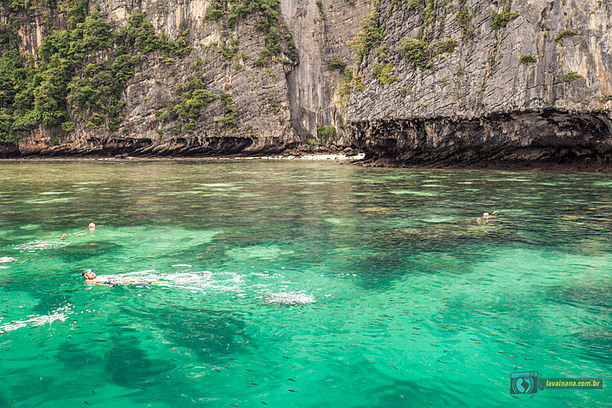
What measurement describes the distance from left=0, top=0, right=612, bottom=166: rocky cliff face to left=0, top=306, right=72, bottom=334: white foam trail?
76.9ft

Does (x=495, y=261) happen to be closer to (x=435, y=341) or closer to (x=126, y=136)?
(x=435, y=341)

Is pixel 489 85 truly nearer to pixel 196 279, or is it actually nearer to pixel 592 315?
pixel 592 315

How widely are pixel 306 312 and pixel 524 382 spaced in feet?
7.46

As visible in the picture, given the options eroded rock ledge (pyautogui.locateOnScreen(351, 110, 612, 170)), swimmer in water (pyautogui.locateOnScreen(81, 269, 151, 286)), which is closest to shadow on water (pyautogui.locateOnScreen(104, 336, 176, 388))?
swimmer in water (pyautogui.locateOnScreen(81, 269, 151, 286))

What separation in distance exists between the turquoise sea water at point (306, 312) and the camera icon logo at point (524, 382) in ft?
0.30

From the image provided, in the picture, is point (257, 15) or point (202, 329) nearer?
point (202, 329)

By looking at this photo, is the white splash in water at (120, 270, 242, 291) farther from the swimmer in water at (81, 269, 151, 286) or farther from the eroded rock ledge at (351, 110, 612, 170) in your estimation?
the eroded rock ledge at (351, 110, 612, 170)

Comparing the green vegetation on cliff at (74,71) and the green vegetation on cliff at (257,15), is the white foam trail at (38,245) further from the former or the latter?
the green vegetation on cliff at (74,71)

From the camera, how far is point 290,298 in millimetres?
5625

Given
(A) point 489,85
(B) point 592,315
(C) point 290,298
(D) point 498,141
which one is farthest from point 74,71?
(B) point 592,315

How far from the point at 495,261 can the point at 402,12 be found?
30.8 m

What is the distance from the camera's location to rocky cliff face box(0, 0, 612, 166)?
2377cm

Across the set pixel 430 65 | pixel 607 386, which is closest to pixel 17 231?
pixel 607 386

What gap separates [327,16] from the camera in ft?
231
